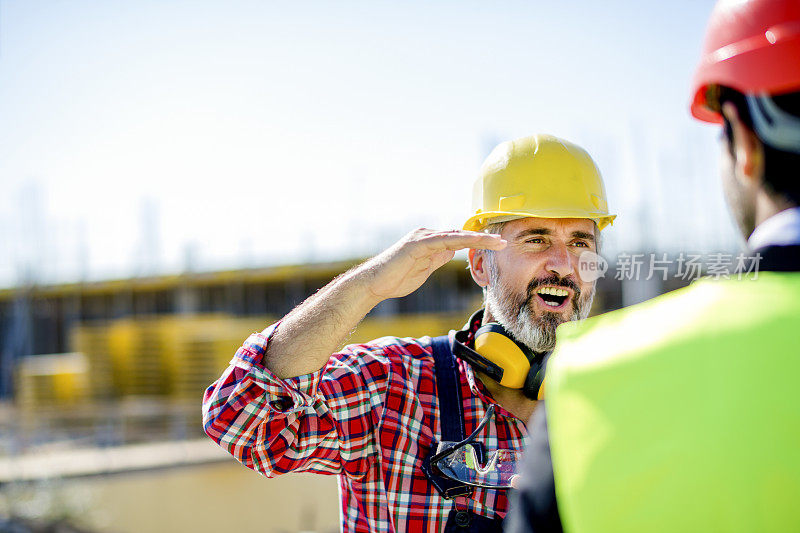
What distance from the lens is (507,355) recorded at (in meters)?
2.30

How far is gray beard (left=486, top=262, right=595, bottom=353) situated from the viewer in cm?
236

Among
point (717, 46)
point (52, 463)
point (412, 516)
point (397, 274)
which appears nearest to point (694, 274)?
point (397, 274)

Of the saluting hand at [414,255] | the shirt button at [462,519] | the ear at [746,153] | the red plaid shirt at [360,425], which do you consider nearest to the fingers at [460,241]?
the saluting hand at [414,255]

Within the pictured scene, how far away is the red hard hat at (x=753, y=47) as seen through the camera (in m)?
1.06

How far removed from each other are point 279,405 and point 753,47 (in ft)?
5.12

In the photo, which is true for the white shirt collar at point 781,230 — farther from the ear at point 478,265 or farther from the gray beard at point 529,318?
the ear at point 478,265

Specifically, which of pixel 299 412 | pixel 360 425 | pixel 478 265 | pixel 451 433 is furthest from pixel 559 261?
pixel 299 412

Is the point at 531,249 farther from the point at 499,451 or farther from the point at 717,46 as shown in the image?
the point at 717,46

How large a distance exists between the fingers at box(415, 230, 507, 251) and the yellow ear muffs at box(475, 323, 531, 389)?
16.7 inches

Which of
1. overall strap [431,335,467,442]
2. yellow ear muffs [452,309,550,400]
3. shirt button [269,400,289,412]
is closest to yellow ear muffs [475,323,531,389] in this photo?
yellow ear muffs [452,309,550,400]

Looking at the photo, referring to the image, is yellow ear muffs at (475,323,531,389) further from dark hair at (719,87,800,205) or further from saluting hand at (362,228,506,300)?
dark hair at (719,87,800,205)

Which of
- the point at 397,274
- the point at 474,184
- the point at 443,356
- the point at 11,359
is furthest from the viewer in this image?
the point at 11,359

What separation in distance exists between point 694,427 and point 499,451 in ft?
4.50

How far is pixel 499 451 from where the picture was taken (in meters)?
2.19
